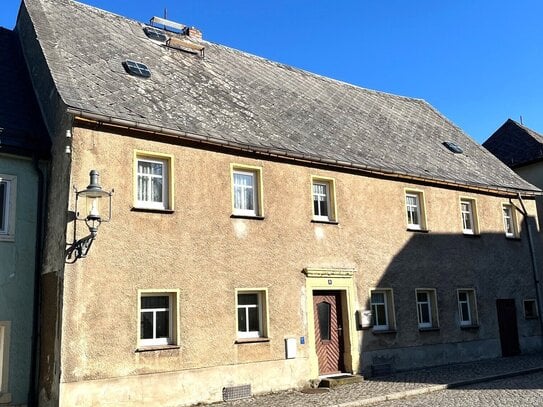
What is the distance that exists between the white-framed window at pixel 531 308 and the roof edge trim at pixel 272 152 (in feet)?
13.4

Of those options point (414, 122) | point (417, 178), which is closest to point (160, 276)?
point (417, 178)

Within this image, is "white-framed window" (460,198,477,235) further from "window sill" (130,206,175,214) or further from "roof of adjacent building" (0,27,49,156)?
"roof of adjacent building" (0,27,49,156)

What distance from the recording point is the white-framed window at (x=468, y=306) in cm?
1836

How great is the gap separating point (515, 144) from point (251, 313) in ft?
63.5

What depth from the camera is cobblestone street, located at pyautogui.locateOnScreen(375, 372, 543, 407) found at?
36.9 ft

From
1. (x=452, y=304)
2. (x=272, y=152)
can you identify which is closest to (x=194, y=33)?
(x=272, y=152)

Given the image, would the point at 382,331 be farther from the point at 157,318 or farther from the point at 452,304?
the point at 157,318

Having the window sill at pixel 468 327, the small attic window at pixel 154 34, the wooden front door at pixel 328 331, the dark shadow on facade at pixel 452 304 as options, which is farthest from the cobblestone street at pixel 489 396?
the small attic window at pixel 154 34

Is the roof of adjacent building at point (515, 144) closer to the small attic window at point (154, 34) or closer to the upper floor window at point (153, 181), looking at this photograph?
the small attic window at point (154, 34)

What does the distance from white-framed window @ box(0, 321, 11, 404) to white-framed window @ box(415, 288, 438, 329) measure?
11297 millimetres

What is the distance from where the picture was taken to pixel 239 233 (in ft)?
44.4

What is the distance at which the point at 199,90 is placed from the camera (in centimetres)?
1588

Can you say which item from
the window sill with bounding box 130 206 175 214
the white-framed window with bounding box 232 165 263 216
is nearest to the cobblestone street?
the white-framed window with bounding box 232 165 263 216

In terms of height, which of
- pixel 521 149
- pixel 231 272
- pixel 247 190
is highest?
pixel 521 149
